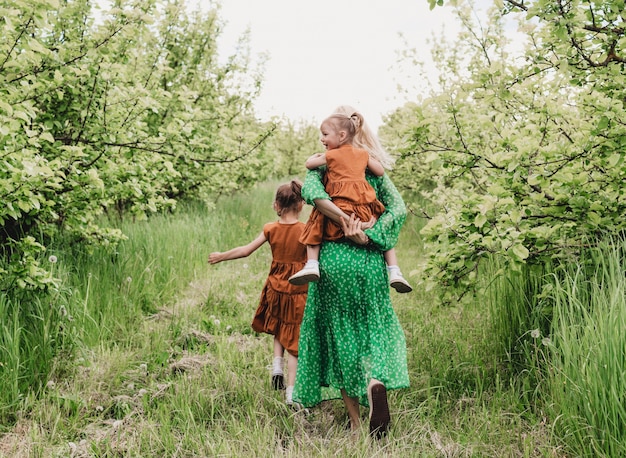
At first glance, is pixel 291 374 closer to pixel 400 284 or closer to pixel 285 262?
pixel 285 262

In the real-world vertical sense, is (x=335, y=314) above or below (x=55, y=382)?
above

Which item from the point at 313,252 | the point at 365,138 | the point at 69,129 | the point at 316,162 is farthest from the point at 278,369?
the point at 69,129

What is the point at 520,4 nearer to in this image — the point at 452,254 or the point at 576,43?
the point at 576,43

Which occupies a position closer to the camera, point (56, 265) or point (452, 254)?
point (452, 254)

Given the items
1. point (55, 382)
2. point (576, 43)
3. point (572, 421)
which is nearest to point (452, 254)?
point (572, 421)

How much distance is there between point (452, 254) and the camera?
327 cm

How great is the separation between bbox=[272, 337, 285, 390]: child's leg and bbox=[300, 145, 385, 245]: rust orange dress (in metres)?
1.12

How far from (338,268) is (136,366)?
1918mm

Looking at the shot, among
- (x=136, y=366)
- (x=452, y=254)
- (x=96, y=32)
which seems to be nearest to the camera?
(x=452, y=254)

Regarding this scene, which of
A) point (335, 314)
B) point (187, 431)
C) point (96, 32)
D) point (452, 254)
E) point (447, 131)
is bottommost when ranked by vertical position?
point (187, 431)

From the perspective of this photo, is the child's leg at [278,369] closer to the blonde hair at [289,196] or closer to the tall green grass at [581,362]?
the blonde hair at [289,196]

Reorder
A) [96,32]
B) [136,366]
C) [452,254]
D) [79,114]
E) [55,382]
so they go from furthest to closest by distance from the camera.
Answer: [79,114] < [96,32] < [136,366] < [55,382] < [452,254]

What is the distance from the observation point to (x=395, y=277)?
116 inches

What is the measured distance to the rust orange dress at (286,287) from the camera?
12.6ft
